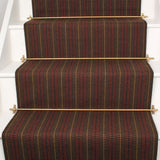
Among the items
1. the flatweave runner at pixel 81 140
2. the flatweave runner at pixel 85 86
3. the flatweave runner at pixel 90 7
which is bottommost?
the flatweave runner at pixel 81 140

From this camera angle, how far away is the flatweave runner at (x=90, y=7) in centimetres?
140

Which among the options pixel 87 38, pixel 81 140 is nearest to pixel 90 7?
pixel 87 38

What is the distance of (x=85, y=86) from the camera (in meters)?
1.08

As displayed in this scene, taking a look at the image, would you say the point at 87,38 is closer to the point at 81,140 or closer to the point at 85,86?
the point at 85,86

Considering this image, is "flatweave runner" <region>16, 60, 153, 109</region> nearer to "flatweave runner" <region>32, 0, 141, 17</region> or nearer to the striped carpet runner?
Result: the striped carpet runner

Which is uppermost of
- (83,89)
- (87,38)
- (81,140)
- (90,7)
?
(90,7)

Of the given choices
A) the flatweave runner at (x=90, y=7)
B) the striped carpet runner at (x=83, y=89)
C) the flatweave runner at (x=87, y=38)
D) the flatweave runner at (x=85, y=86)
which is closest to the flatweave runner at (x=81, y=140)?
the striped carpet runner at (x=83, y=89)

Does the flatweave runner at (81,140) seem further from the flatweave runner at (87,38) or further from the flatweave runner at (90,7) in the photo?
the flatweave runner at (90,7)

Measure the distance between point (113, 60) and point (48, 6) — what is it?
527 millimetres

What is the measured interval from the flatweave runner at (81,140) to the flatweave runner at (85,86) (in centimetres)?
12

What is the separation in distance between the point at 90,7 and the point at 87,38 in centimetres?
28

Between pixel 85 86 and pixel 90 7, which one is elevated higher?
pixel 90 7

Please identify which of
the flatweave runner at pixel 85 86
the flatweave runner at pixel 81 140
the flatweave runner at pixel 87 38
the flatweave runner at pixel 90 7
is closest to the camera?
the flatweave runner at pixel 81 140

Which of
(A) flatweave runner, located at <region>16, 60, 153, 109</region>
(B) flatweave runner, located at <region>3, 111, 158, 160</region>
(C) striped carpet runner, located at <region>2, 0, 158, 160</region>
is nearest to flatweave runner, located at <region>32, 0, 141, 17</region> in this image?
(C) striped carpet runner, located at <region>2, 0, 158, 160</region>
